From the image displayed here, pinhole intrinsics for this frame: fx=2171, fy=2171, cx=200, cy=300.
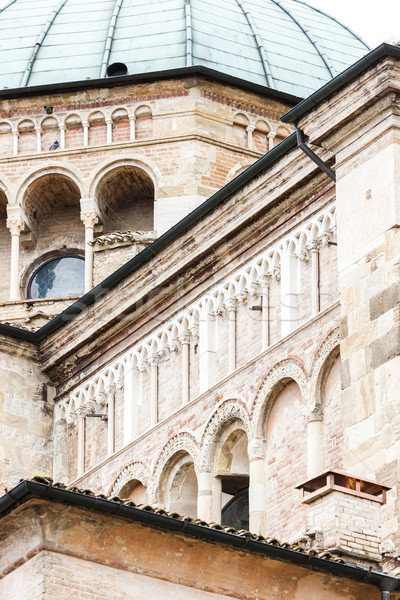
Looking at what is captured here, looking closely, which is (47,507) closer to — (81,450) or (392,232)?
(392,232)

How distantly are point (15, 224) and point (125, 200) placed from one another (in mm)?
1910

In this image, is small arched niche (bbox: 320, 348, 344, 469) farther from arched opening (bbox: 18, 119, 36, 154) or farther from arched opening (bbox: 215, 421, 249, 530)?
arched opening (bbox: 18, 119, 36, 154)

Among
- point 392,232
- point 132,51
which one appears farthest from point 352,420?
point 132,51

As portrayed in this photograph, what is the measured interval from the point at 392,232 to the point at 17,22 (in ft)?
63.8

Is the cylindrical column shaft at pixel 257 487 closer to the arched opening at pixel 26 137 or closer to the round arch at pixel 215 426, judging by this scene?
the round arch at pixel 215 426

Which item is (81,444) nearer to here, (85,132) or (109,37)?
(85,132)

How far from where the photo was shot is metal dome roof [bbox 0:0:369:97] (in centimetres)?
3756

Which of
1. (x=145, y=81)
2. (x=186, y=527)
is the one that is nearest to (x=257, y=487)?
(x=186, y=527)

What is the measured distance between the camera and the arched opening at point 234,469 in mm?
25734

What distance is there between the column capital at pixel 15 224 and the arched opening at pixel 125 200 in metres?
1.36

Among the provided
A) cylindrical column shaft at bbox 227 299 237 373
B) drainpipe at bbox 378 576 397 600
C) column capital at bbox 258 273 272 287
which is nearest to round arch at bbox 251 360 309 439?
cylindrical column shaft at bbox 227 299 237 373

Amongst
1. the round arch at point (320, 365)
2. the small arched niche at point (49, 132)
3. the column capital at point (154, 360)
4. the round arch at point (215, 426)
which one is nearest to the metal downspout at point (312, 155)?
the round arch at point (320, 365)

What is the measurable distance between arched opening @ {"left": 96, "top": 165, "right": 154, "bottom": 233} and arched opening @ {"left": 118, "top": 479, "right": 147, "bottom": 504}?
9.67 m

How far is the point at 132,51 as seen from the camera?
37844 mm
